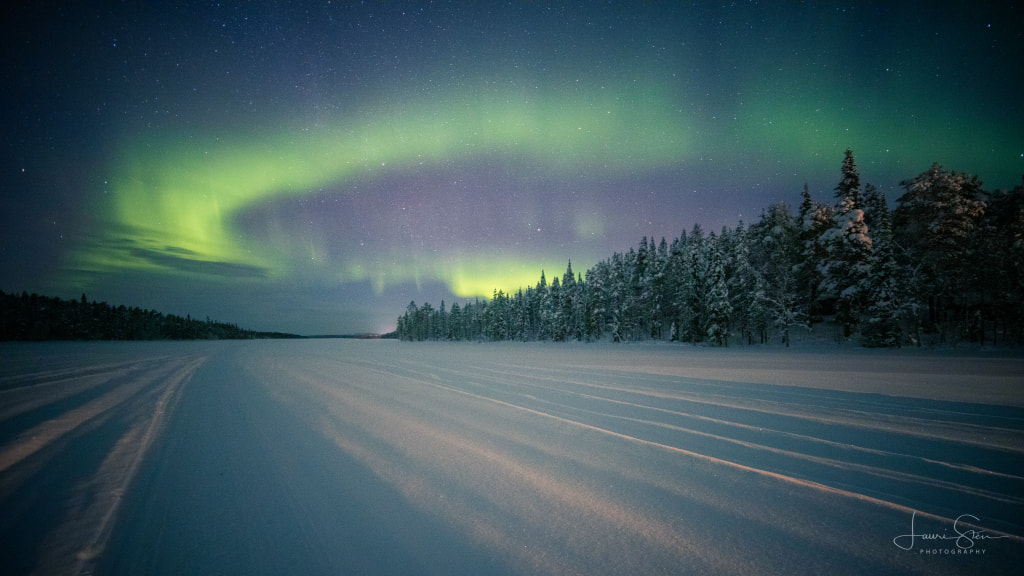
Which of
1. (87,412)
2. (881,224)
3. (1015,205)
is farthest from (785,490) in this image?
(1015,205)

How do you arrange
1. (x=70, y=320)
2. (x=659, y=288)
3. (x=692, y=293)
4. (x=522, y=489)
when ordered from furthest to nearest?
(x=70, y=320) → (x=659, y=288) → (x=692, y=293) → (x=522, y=489)

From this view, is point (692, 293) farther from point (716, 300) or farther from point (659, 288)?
point (659, 288)

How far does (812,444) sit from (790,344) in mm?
42779

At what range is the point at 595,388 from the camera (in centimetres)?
1139

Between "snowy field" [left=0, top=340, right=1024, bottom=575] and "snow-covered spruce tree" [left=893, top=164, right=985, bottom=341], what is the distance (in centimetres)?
3355

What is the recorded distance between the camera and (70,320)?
327 ft

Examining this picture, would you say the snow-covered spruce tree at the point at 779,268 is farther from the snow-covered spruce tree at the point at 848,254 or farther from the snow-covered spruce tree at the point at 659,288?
the snow-covered spruce tree at the point at 659,288

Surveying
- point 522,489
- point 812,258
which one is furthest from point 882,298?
point 522,489

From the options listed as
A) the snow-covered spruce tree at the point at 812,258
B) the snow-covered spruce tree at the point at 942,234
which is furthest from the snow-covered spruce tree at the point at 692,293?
the snow-covered spruce tree at the point at 942,234

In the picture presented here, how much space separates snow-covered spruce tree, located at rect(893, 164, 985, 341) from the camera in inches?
1155

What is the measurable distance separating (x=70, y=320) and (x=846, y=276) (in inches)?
6860

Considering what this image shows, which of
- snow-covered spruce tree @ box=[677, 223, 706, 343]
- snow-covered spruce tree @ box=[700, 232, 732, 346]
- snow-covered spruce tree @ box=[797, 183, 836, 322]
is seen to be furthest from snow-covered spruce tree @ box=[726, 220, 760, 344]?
snow-covered spruce tree @ box=[797, 183, 836, 322]

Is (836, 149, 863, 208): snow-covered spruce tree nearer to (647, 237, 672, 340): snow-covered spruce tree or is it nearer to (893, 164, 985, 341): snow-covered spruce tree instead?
(893, 164, 985, 341): snow-covered spruce tree

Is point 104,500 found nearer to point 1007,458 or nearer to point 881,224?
point 1007,458
